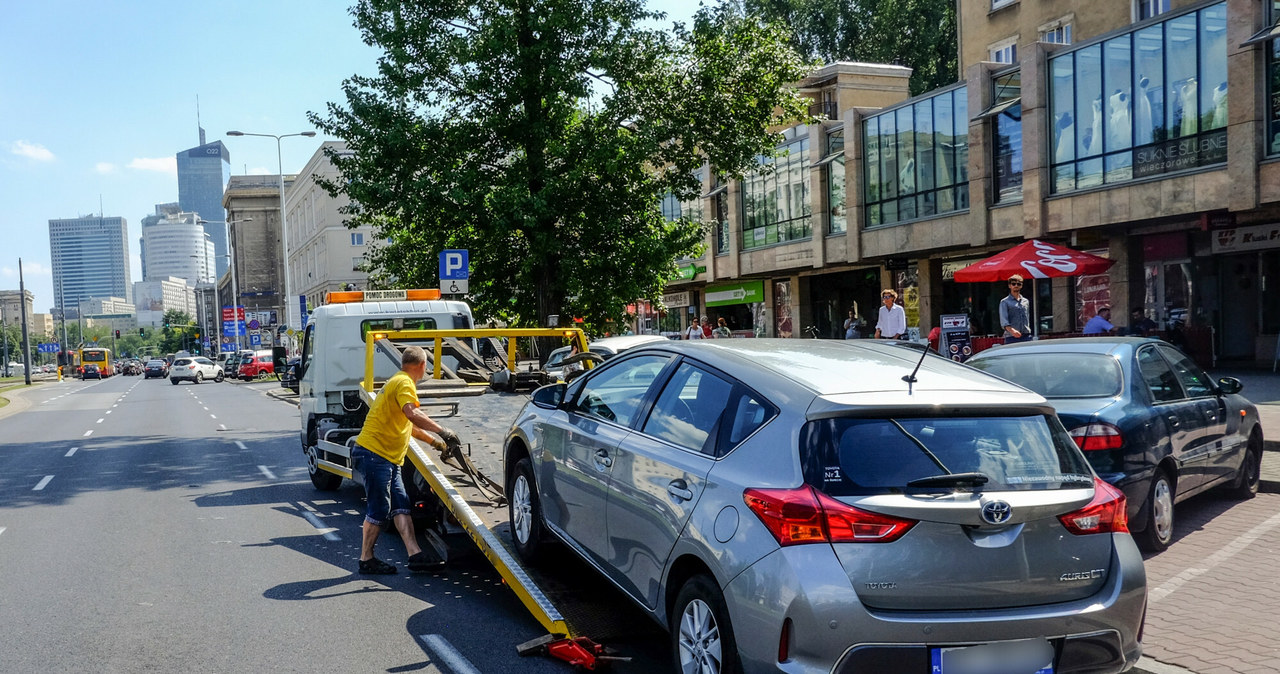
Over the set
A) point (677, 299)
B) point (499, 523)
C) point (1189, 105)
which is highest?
point (1189, 105)

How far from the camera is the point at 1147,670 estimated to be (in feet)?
14.8

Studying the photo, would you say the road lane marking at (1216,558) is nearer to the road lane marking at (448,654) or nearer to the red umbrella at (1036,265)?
the road lane marking at (448,654)

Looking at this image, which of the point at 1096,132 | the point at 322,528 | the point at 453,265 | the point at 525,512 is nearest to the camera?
the point at 525,512

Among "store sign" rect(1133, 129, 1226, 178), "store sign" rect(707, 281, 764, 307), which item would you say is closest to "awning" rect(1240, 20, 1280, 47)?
"store sign" rect(1133, 129, 1226, 178)

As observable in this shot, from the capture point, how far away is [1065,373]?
23.9 feet

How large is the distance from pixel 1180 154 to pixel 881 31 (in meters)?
30.1

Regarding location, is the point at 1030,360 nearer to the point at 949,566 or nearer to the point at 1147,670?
the point at 1147,670

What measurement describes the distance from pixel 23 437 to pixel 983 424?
2323 cm

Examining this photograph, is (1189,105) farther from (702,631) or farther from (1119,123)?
(702,631)

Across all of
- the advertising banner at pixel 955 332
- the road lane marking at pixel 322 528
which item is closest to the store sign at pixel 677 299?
the advertising banner at pixel 955 332

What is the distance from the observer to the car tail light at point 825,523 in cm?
355

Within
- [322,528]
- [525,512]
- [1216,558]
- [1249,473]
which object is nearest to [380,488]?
[525,512]

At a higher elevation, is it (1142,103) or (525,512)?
(1142,103)

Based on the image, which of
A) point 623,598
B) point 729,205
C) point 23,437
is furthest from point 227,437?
point 729,205
